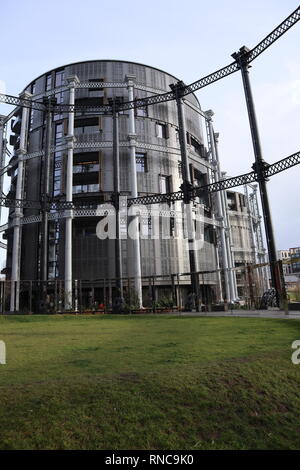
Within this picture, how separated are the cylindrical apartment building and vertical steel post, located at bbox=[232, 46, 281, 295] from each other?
54.0 ft

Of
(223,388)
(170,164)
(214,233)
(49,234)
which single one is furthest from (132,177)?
(223,388)

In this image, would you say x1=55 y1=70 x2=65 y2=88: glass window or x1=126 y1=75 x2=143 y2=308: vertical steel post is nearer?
x1=126 y1=75 x2=143 y2=308: vertical steel post

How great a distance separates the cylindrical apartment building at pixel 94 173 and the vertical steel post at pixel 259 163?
16.5 m

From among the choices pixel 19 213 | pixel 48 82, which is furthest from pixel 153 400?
pixel 48 82

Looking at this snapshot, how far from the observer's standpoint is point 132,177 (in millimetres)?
36094

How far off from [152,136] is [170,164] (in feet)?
12.8

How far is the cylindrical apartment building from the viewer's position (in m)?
36.2

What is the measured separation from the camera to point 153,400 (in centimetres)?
446

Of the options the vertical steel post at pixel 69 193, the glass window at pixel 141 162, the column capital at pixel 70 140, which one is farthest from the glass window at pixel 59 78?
the glass window at pixel 141 162

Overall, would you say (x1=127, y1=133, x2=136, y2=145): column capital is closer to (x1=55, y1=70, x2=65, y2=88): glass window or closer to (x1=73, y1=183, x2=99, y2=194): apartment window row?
(x1=73, y1=183, x2=99, y2=194): apartment window row

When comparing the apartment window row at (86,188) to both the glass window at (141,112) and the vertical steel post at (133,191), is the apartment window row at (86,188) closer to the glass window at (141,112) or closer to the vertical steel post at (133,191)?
the vertical steel post at (133,191)

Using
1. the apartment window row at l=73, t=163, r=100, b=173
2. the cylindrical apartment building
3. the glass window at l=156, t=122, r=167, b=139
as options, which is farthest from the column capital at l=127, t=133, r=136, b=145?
the glass window at l=156, t=122, r=167, b=139

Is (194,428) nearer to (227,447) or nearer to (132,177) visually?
(227,447)

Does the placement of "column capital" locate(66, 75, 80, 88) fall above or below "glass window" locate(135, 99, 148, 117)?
above
